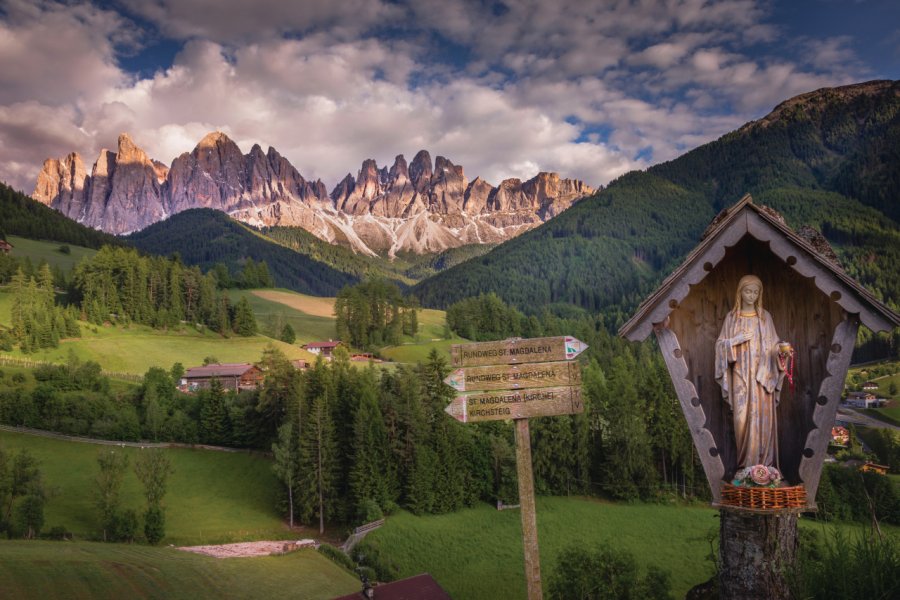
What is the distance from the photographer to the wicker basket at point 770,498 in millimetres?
5547

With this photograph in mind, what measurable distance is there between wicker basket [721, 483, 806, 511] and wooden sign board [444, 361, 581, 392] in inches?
95.4

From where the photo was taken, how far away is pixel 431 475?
45.1 m

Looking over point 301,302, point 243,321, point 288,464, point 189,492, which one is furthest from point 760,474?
point 301,302

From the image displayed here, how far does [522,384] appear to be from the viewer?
24.0 ft

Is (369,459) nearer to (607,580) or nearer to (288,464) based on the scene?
(288,464)

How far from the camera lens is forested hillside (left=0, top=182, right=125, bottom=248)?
143 metres

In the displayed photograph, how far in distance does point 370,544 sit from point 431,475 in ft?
33.9

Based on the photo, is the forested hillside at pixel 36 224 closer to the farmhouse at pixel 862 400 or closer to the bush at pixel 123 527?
the bush at pixel 123 527

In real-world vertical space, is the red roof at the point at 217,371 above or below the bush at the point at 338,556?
above

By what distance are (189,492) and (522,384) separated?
155 feet

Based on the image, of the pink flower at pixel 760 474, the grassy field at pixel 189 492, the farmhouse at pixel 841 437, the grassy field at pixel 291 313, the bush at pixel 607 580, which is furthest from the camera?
the grassy field at pixel 291 313

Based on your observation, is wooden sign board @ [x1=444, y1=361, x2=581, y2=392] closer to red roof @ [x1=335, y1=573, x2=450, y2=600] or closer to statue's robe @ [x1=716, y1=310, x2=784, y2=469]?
statue's robe @ [x1=716, y1=310, x2=784, y2=469]

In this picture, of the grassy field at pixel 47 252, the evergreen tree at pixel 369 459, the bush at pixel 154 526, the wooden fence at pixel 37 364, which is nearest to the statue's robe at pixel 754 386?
the evergreen tree at pixel 369 459

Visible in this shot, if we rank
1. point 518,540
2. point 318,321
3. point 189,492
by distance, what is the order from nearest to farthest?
point 518,540, point 189,492, point 318,321
